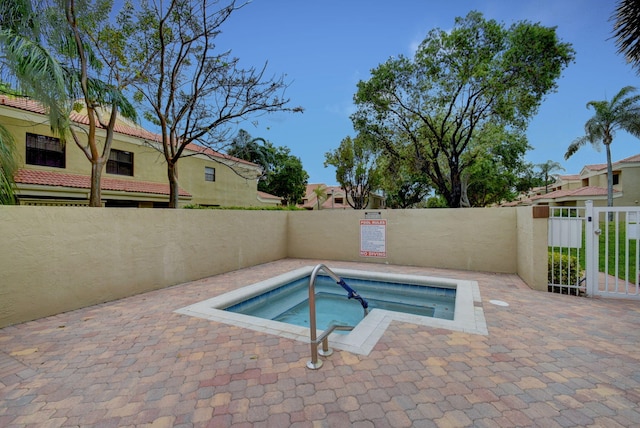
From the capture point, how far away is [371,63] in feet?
47.8

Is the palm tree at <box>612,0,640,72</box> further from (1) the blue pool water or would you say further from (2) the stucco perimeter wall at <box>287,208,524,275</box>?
(1) the blue pool water

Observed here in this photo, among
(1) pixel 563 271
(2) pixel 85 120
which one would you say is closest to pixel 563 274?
(1) pixel 563 271

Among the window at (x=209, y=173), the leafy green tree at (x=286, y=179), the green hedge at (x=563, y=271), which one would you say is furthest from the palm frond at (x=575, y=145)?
the window at (x=209, y=173)

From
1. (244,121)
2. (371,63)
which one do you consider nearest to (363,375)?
(244,121)

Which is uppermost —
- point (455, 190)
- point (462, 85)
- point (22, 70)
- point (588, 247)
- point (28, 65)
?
point (462, 85)

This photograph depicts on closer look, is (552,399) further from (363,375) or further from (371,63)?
(371,63)

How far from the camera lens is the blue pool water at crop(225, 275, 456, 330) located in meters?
5.79

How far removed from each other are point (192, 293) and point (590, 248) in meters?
7.96

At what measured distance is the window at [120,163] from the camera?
15172 millimetres

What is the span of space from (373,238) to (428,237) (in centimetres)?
174

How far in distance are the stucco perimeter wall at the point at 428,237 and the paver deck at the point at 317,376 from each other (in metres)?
3.48

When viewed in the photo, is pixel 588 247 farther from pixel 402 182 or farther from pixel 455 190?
pixel 402 182

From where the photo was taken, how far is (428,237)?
8695 millimetres

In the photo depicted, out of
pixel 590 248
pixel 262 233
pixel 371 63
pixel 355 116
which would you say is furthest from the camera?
pixel 355 116
